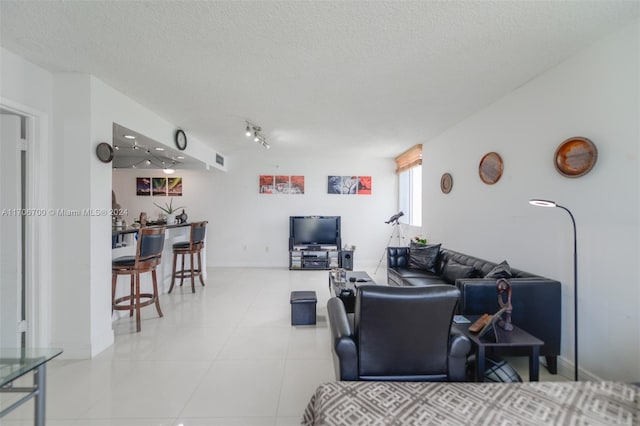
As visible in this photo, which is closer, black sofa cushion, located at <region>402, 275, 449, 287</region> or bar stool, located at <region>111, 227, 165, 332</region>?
bar stool, located at <region>111, 227, 165, 332</region>

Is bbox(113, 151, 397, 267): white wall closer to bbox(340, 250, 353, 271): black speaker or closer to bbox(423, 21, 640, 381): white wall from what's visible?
bbox(340, 250, 353, 271): black speaker

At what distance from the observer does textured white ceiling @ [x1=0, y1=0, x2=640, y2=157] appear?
172cm

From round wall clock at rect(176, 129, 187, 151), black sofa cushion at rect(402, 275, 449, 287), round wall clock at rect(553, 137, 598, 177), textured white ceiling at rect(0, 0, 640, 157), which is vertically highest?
textured white ceiling at rect(0, 0, 640, 157)

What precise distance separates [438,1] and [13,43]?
3.13 meters

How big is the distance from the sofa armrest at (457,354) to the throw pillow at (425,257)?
7.86 feet

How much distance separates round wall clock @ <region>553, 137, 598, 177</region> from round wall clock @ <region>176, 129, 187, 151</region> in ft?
15.3

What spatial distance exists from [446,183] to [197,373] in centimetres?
412

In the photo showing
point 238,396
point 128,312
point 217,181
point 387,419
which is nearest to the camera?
point 387,419

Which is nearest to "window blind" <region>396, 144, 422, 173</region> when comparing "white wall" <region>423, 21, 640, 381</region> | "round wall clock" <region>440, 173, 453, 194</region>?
"round wall clock" <region>440, 173, 453, 194</region>

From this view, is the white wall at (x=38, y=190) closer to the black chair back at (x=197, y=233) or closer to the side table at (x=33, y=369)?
the side table at (x=33, y=369)

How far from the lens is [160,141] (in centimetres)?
370

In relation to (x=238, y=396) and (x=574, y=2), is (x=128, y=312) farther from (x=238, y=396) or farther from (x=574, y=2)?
(x=574, y=2)

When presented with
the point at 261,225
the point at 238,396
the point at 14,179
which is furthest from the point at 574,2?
the point at 261,225

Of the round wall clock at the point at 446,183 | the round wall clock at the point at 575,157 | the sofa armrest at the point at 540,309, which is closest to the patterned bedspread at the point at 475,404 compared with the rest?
the sofa armrest at the point at 540,309
